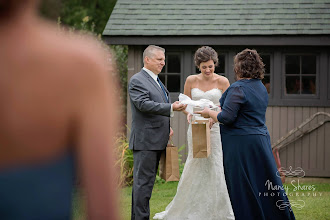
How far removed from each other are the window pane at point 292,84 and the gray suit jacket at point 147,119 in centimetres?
619

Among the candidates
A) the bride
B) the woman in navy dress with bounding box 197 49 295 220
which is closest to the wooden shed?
the bride

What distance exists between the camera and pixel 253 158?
5.66 meters

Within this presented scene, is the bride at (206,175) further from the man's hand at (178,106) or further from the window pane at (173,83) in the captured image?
the window pane at (173,83)

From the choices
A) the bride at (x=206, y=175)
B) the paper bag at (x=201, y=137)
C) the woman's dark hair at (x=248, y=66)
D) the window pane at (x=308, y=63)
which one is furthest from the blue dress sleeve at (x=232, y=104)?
the window pane at (x=308, y=63)

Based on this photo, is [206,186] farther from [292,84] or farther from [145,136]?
[292,84]

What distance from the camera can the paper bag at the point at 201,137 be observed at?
6.32 metres

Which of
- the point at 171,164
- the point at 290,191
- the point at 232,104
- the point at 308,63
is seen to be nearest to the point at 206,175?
the point at 171,164

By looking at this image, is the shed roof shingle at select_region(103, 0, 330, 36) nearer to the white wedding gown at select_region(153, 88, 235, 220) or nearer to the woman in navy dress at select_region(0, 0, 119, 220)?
the white wedding gown at select_region(153, 88, 235, 220)

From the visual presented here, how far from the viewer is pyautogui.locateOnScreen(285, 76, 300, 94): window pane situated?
476 inches

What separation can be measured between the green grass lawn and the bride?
846mm

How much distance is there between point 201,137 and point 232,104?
0.92 m

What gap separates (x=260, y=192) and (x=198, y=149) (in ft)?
3.39

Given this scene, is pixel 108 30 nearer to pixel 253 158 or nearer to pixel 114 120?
pixel 253 158

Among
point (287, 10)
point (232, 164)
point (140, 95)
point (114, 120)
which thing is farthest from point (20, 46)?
point (287, 10)
